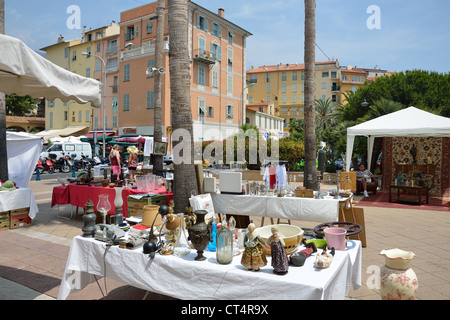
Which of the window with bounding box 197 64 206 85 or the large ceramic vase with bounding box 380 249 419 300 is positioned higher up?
the window with bounding box 197 64 206 85

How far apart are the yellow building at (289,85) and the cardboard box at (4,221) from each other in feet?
184

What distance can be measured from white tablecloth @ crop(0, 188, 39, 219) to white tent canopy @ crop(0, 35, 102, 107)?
2.48 meters

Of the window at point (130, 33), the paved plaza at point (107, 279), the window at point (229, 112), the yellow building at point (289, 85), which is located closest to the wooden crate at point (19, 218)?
the paved plaza at point (107, 279)

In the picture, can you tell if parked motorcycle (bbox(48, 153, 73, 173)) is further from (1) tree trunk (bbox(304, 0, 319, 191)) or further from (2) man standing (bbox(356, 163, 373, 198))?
(2) man standing (bbox(356, 163, 373, 198))

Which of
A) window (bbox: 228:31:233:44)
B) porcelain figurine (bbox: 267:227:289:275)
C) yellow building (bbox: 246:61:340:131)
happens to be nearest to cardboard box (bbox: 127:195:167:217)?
porcelain figurine (bbox: 267:227:289:275)

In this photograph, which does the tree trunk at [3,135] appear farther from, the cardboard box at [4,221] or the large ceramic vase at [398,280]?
the large ceramic vase at [398,280]

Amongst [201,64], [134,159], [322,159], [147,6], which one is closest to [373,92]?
[322,159]

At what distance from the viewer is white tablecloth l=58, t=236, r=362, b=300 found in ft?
6.79

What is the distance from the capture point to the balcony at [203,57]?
28.5 meters

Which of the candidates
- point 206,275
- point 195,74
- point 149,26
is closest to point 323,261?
point 206,275

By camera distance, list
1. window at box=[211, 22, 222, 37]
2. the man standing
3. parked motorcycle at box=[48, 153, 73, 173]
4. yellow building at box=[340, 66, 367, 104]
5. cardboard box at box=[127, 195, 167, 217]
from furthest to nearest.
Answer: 1. yellow building at box=[340, 66, 367, 104]
2. window at box=[211, 22, 222, 37]
3. parked motorcycle at box=[48, 153, 73, 173]
4. the man standing
5. cardboard box at box=[127, 195, 167, 217]

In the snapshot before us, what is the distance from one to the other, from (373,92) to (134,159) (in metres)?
17.9

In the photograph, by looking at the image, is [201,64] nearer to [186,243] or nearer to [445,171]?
[445,171]

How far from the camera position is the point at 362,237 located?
526 cm
